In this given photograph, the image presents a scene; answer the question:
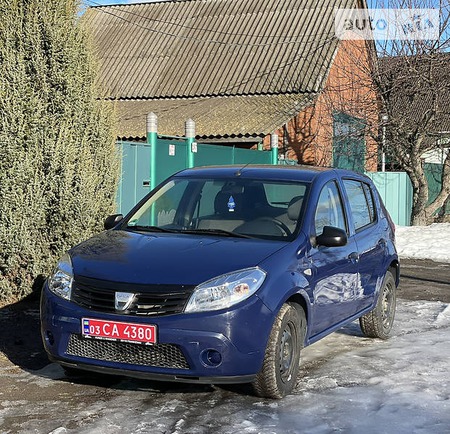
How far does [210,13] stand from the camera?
27000 mm

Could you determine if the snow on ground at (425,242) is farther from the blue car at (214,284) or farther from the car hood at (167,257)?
the car hood at (167,257)

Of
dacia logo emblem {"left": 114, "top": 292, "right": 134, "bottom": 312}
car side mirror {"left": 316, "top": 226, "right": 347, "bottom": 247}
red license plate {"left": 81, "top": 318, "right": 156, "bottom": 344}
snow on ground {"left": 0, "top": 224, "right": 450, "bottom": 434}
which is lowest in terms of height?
snow on ground {"left": 0, "top": 224, "right": 450, "bottom": 434}

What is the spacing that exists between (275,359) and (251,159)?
11675 millimetres

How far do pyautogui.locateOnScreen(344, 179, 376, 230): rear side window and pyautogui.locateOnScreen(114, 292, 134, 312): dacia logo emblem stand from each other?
2.62m

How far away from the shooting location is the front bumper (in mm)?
4691

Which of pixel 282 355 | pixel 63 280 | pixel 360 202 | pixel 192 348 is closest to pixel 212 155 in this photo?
pixel 360 202

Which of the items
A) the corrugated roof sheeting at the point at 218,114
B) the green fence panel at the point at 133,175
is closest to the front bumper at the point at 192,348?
the green fence panel at the point at 133,175

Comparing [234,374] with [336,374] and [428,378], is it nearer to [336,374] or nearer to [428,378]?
[336,374]

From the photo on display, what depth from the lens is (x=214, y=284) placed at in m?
4.78

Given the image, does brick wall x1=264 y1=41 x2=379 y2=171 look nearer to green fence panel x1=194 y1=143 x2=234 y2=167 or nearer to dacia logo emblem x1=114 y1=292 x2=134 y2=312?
green fence panel x1=194 y1=143 x2=234 y2=167

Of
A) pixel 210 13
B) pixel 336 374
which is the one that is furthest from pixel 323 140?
pixel 336 374

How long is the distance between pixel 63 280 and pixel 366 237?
2.88 meters

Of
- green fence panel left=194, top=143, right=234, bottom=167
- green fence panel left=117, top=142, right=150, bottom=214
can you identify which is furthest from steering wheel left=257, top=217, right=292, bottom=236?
green fence panel left=194, top=143, right=234, bottom=167

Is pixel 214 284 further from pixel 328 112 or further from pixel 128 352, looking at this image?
pixel 328 112
